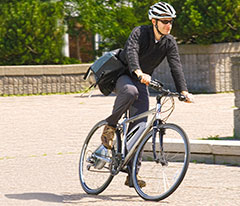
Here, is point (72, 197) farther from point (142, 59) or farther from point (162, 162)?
point (142, 59)

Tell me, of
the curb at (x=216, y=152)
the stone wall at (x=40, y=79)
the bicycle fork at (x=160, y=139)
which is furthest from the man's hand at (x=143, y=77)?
the stone wall at (x=40, y=79)

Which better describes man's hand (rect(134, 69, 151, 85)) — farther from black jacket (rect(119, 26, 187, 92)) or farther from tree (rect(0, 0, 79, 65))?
tree (rect(0, 0, 79, 65))

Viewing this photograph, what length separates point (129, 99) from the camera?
5.55 m

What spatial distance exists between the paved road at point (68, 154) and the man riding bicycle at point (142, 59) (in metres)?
0.53

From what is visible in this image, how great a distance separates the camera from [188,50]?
1494 cm

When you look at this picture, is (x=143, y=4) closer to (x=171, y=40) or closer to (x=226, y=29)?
(x=226, y=29)

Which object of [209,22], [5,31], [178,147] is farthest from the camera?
[5,31]

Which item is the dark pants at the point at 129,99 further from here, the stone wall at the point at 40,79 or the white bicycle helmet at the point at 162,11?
the stone wall at the point at 40,79

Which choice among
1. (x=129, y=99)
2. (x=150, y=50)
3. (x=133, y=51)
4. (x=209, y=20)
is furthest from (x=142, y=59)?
(x=209, y=20)

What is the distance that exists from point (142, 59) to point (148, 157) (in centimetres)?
83

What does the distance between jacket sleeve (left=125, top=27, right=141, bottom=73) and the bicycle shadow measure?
1037mm

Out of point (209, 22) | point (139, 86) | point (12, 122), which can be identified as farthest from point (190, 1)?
point (139, 86)

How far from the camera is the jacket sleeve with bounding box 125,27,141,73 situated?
5473 mm

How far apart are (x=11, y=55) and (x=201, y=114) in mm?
6390
